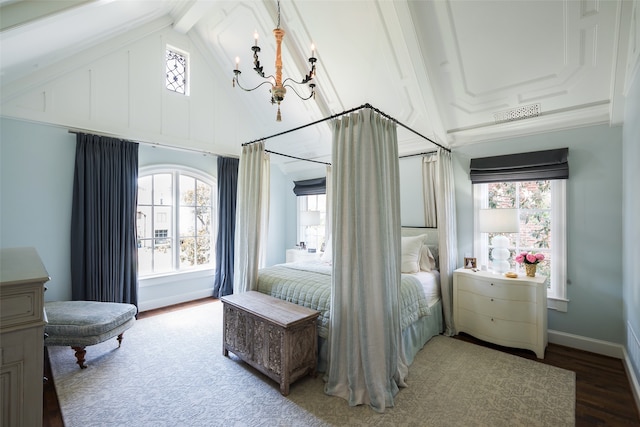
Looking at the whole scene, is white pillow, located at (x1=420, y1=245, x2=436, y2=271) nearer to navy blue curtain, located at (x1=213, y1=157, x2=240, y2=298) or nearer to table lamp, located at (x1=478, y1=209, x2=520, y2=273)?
table lamp, located at (x1=478, y1=209, x2=520, y2=273)

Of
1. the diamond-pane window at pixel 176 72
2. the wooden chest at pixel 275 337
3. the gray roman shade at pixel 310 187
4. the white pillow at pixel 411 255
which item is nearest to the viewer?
the wooden chest at pixel 275 337

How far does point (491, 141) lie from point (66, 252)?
5332 millimetres

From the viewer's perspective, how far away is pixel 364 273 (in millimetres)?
2164

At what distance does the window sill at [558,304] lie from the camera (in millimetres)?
3043

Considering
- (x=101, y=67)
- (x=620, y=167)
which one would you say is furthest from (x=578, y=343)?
(x=101, y=67)

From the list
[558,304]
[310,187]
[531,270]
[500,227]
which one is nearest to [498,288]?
[531,270]

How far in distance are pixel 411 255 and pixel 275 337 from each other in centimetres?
191

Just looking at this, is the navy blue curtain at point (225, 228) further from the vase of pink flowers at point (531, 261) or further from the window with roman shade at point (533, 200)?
the vase of pink flowers at point (531, 261)

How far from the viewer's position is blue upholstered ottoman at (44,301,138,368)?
257 cm

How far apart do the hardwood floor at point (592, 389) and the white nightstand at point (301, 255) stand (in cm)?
267

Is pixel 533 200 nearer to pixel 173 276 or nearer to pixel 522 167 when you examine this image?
pixel 522 167

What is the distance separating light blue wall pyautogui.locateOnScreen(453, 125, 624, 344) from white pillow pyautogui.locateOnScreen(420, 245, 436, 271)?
4.23 ft

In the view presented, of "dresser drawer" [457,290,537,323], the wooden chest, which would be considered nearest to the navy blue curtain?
the wooden chest

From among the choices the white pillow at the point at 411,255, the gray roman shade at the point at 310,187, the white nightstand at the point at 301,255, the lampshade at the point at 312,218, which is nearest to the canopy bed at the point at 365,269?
the white pillow at the point at 411,255
